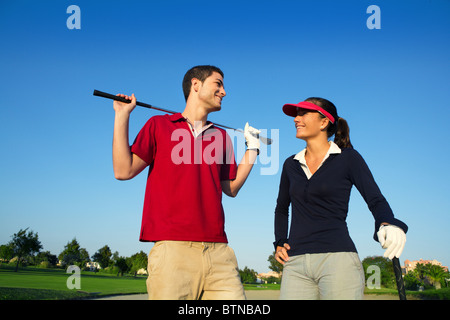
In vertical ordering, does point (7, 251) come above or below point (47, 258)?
above

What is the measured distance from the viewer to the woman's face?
398 centimetres

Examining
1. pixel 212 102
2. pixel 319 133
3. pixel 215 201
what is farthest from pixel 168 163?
pixel 319 133

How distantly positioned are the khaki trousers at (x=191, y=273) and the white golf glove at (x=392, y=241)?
1.17m

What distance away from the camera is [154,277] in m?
2.90

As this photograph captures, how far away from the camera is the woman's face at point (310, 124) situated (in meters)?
3.98

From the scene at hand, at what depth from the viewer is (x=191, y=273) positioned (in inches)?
115

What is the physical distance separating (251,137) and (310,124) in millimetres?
644

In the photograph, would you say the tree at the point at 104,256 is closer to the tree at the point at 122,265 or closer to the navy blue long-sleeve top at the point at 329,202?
the tree at the point at 122,265

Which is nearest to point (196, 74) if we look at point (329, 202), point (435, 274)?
point (329, 202)

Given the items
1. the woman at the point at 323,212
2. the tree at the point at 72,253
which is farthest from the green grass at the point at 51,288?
the tree at the point at 72,253

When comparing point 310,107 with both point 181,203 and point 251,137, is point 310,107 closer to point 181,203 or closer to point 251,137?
point 251,137
